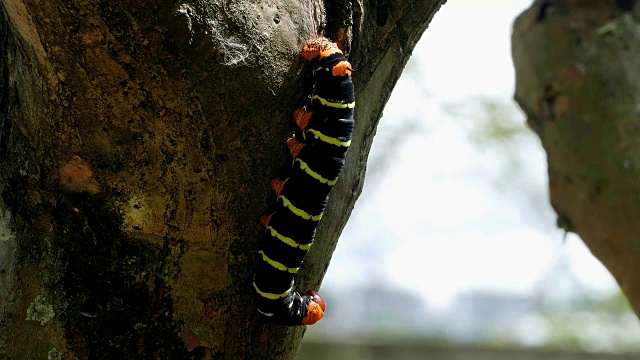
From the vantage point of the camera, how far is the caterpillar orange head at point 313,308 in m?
1.75

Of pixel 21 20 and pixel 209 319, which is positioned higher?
pixel 21 20

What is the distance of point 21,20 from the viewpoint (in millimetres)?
1343

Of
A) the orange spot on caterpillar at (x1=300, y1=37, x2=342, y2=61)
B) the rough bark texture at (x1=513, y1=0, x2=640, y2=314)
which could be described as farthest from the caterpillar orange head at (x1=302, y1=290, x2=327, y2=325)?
the rough bark texture at (x1=513, y1=0, x2=640, y2=314)

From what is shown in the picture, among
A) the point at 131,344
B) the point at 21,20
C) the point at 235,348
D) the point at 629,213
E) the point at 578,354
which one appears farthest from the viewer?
the point at 578,354

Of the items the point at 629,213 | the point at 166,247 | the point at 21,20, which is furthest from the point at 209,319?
the point at 629,213

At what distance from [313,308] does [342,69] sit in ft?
2.27

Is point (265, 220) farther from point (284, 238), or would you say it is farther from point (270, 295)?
point (270, 295)

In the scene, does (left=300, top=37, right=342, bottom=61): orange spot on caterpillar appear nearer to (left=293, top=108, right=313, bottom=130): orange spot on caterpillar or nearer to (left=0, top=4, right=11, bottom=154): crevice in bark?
(left=293, top=108, right=313, bottom=130): orange spot on caterpillar

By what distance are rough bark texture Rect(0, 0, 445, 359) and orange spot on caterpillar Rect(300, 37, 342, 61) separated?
3cm

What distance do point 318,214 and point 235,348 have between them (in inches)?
16.6

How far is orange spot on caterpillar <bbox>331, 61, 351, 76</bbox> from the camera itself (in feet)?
5.04

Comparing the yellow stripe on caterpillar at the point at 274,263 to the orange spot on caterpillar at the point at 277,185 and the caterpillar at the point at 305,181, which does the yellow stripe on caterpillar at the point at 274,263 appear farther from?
the orange spot on caterpillar at the point at 277,185

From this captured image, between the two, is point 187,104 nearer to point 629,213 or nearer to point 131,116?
point 131,116

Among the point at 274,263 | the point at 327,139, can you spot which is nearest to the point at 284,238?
the point at 274,263
